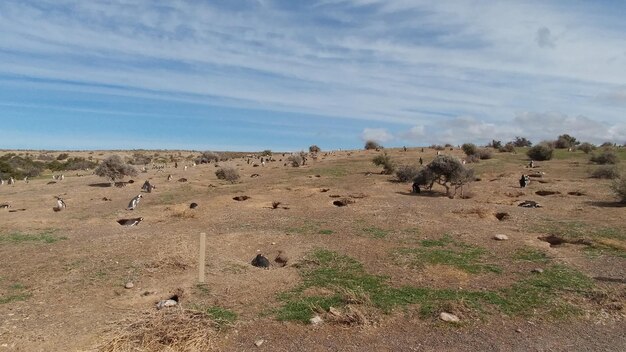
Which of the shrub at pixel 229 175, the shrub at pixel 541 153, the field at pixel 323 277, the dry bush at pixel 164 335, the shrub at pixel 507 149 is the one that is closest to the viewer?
the dry bush at pixel 164 335

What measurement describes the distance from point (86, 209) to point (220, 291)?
46.3 feet

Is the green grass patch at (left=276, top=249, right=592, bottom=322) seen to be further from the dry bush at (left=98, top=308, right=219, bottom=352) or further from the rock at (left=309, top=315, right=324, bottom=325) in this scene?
the dry bush at (left=98, top=308, right=219, bottom=352)

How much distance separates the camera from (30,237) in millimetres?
15016

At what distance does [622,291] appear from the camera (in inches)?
375

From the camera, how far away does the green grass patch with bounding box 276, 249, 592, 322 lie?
29.5 ft

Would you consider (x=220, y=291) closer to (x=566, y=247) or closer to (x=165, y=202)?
(x=566, y=247)

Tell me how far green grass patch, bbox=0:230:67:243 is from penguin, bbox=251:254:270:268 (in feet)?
22.4

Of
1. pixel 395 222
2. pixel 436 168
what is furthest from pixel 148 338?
pixel 436 168

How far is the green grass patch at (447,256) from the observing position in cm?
1153

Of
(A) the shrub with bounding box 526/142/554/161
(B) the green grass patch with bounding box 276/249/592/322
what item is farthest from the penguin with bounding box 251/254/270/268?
(A) the shrub with bounding box 526/142/554/161

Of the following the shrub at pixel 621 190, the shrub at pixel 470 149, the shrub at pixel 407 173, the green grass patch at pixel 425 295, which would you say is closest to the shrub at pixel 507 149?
the shrub at pixel 470 149

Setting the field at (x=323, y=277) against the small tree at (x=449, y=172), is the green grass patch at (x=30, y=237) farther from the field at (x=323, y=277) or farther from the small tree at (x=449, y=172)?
the small tree at (x=449, y=172)

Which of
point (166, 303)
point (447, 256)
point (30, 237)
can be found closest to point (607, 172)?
point (447, 256)

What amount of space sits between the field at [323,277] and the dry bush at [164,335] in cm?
3
